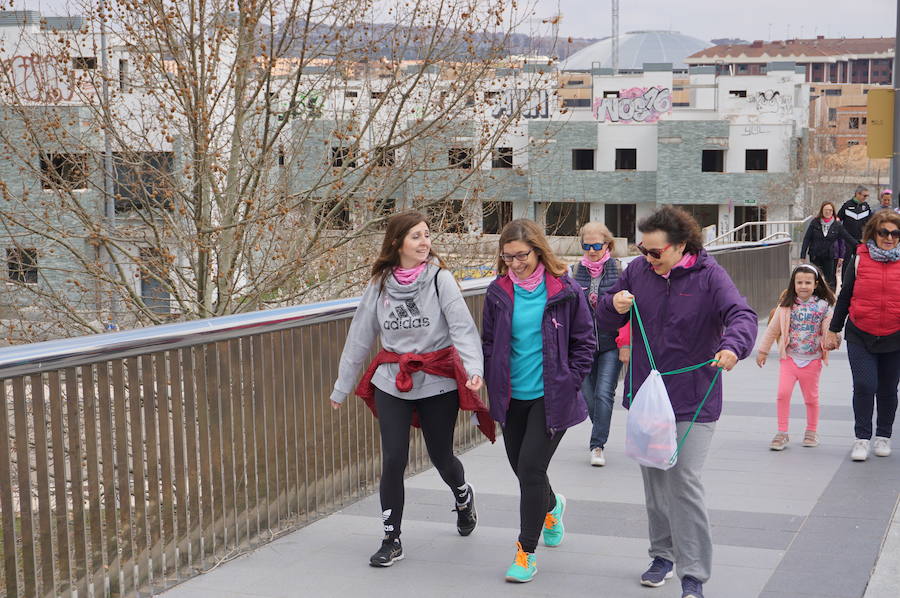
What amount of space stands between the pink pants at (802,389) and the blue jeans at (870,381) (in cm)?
42

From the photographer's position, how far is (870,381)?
775cm

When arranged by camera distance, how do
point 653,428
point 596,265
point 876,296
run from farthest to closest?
point 596,265 < point 876,296 < point 653,428

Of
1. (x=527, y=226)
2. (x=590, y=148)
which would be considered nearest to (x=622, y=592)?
(x=527, y=226)

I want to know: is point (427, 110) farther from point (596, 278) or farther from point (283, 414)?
point (283, 414)

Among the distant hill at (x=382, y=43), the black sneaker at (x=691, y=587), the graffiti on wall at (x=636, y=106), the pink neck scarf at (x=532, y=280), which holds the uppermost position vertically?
the graffiti on wall at (x=636, y=106)

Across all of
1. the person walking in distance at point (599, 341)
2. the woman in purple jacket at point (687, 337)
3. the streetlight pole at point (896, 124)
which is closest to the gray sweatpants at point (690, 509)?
the woman in purple jacket at point (687, 337)

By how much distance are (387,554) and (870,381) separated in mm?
3911

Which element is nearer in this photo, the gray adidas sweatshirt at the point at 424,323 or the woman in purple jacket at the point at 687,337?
the woman in purple jacket at the point at 687,337

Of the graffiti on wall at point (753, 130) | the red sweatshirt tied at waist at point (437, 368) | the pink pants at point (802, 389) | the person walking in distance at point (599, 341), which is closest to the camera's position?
the red sweatshirt tied at waist at point (437, 368)

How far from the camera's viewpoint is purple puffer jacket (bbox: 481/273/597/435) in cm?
516

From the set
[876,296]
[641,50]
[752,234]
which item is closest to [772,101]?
[752,234]

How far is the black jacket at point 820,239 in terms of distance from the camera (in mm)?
15734

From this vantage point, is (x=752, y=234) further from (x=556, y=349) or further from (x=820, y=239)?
(x=556, y=349)

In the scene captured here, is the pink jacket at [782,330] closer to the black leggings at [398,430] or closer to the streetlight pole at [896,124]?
the black leggings at [398,430]
